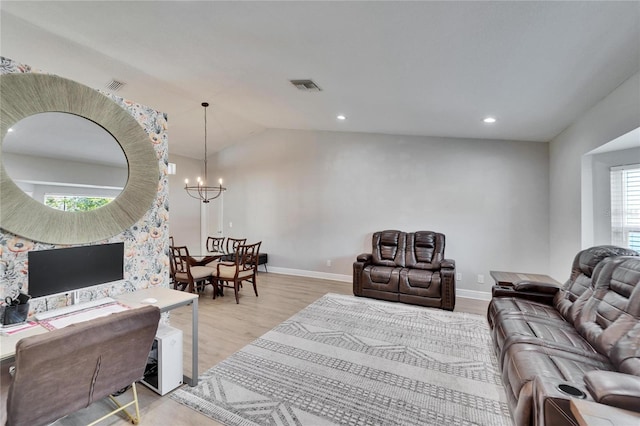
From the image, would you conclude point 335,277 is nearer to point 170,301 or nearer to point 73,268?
point 170,301

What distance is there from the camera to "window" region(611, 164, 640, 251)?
2914 millimetres

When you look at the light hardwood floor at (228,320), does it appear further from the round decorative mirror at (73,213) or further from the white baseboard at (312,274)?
the round decorative mirror at (73,213)

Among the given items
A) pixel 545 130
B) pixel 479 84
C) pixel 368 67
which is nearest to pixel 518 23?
pixel 479 84

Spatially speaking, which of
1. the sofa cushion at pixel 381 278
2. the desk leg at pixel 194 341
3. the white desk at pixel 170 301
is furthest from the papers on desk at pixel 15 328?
the sofa cushion at pixel 381 278

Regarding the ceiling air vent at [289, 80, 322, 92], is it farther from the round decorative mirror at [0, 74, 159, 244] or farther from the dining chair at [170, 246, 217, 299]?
the dining chair at [170, 246, 217, 299]

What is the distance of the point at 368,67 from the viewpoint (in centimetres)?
265

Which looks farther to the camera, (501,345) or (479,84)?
(479,84)

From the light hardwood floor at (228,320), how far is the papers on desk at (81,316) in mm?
724

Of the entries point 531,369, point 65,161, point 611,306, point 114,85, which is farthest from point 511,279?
point 114,85

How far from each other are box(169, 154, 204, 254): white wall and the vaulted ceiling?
9.71ft

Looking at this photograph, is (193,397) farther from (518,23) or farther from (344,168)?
(344,168)

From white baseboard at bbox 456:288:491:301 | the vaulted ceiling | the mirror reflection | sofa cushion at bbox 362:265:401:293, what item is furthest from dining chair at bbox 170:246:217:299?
white baseboard at bbox 456:288:491:301

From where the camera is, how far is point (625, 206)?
9.86 ft

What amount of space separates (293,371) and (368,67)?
2.88 metres
